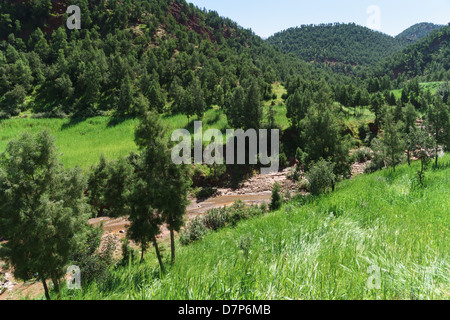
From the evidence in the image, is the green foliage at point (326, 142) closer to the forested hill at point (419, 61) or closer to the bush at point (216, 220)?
the bush at point (216, 220)

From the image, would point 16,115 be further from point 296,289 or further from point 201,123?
point 296,289

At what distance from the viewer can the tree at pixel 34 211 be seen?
394 inches

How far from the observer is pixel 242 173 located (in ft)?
135

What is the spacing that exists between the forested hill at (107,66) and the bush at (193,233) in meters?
14.5

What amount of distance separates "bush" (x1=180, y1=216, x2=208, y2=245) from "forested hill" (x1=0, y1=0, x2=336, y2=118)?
47.7 ft

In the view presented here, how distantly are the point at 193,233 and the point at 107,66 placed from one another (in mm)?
68133

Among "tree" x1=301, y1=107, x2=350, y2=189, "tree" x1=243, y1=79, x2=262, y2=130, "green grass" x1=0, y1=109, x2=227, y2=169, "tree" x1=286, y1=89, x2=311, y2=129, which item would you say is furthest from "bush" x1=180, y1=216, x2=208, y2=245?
"tree" x1=286, y1=89, x2=311, y2=129

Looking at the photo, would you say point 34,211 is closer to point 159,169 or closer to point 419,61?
point 159,169

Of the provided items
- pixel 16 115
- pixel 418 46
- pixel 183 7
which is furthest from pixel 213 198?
pixel 418 46

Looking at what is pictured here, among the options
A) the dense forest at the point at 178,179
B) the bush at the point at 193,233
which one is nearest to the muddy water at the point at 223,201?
the dense forest at the point at 178,179

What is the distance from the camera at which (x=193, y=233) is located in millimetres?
20812

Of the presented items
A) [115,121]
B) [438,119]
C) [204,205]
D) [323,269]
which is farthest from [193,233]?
[115,121]

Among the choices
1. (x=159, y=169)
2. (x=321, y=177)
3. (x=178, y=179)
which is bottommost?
(x=321, y=177)

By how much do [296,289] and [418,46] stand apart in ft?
922
